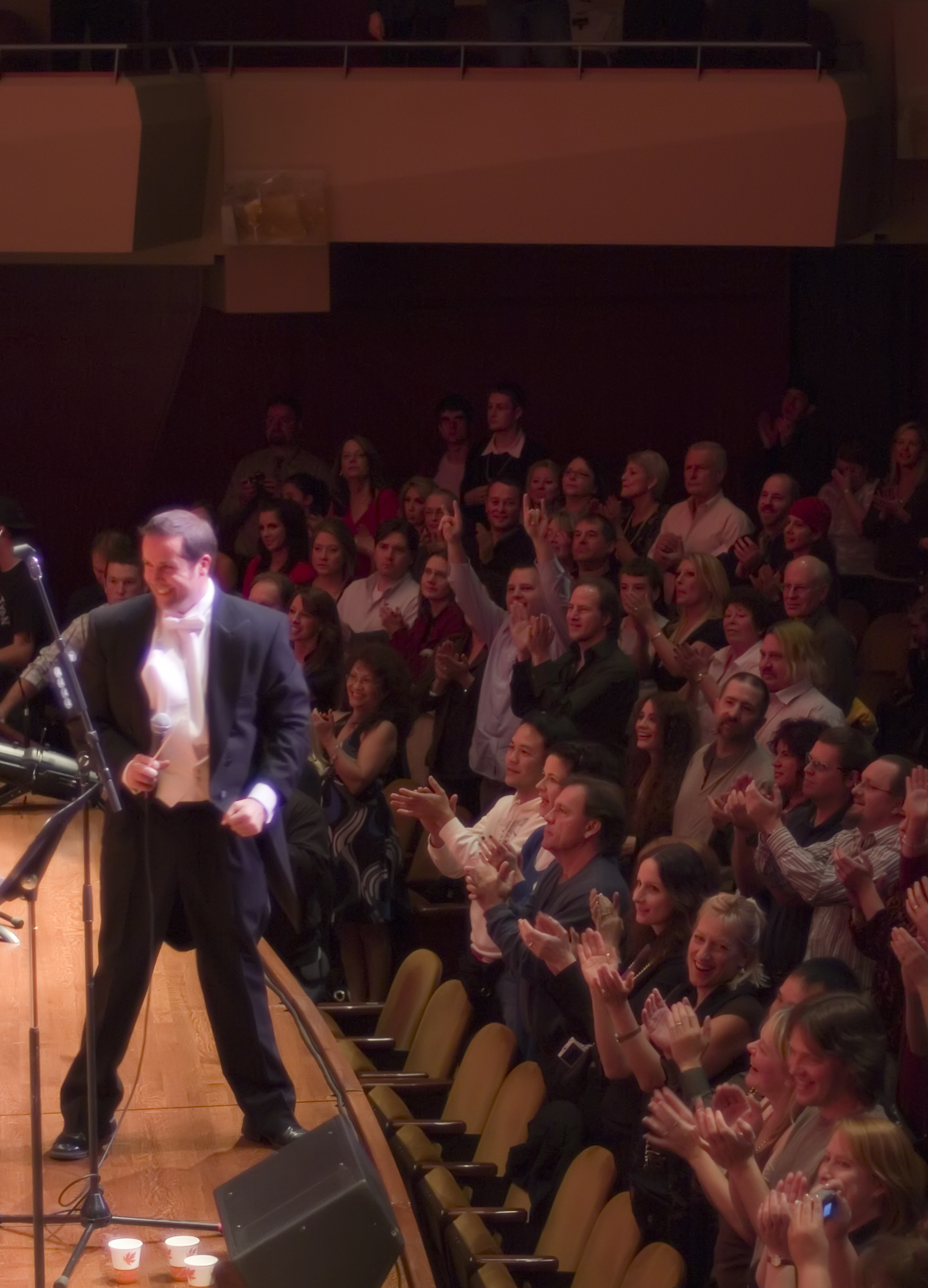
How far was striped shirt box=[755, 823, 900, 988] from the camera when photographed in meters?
4.33

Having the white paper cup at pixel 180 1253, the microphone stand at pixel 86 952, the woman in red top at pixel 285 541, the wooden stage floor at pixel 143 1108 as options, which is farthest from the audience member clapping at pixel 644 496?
the white paper cup at pixel 180 1253

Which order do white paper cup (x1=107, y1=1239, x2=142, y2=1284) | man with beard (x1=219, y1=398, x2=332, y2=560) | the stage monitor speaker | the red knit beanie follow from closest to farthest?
the stage monitor speaker, white paper cup (x1=107, y1=1239, x2=142, y2=1284), the red knit beanie, man with beard (x1=219, y1=398, x2=332, y2=560)

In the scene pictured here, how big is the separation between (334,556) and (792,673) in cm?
216

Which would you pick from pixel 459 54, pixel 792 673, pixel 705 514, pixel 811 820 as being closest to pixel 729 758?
pixel 792 673

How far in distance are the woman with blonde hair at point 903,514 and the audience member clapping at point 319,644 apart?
6.99ft

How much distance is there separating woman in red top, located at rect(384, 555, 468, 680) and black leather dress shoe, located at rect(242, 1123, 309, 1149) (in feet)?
9.38

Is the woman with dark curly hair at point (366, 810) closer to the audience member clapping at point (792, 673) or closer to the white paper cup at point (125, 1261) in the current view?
the audience member clapping at point (792, 673)

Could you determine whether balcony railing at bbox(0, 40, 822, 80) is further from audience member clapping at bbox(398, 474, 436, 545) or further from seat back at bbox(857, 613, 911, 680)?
seat back at bbox(857, 613, 911, 680)

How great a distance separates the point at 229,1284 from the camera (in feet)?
10.8


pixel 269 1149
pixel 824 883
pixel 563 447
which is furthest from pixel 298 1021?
pixel 563 447

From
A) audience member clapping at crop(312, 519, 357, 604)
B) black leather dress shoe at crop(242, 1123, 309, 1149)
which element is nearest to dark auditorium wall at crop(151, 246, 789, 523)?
audience member clapping at crop(312, 519, 357, 604)

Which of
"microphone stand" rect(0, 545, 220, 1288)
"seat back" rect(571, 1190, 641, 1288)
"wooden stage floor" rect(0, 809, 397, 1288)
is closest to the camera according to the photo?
"microphone stand" rect(0, 545, 220, 1288)

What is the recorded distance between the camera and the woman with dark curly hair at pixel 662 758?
5.22 m

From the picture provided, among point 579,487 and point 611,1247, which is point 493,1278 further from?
point 579,487
